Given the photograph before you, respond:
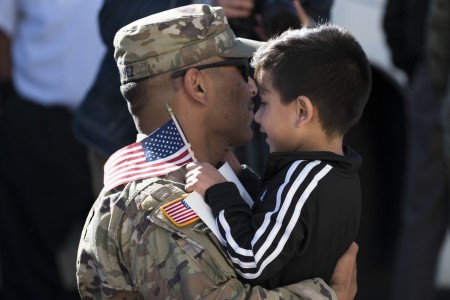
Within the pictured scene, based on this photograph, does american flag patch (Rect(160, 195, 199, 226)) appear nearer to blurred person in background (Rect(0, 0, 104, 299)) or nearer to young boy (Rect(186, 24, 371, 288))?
young boy (Rect(186, 24, 371, 288))

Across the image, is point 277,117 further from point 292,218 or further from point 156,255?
point 156,255

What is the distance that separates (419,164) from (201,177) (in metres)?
3.16

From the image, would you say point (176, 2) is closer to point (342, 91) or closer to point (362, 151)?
point (342, 91)

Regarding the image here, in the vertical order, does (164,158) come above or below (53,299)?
above

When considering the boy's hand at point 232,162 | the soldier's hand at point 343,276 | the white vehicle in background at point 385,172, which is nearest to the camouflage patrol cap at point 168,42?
the boy's hand at point 232,162

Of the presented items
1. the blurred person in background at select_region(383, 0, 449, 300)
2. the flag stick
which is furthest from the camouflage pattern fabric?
the blurred person in background at select_region(383, 0, 449, 300)

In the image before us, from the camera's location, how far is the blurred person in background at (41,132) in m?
6.59

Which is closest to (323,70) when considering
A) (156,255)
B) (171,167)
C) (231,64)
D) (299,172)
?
(299,172)

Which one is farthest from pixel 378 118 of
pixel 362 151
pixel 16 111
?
pixel 16 111

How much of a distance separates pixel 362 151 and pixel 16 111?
6.19 feet

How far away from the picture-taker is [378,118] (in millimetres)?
6766

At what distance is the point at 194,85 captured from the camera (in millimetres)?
3568

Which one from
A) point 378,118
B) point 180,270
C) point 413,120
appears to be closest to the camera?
point 180,270

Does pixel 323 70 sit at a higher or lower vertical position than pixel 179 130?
higher
